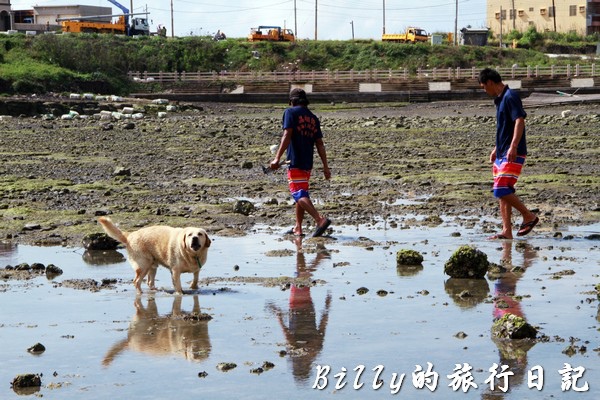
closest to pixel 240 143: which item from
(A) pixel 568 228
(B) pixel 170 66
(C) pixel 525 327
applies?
(A) pixel 568 228

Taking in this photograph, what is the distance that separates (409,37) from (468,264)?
85.9 meters

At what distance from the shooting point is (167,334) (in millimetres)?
7664

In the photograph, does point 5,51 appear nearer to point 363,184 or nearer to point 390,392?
point 363,184

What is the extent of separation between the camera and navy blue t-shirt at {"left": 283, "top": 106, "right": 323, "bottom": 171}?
12273 millimetres

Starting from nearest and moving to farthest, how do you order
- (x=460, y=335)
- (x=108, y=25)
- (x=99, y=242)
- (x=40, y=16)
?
(x=460, y=335) < (x=99, y=242) < (x=108, y=25) < (x=40, y=16)

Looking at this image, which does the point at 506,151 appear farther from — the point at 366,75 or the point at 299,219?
the point at 366,75

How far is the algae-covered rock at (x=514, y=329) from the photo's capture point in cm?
713

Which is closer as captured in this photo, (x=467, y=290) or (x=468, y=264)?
(x=467, y=290)

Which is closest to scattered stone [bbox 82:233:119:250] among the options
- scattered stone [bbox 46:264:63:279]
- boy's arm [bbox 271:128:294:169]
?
scattered stone [bbox 46:264:63:279]

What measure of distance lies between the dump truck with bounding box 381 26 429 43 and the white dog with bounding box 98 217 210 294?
85.7m

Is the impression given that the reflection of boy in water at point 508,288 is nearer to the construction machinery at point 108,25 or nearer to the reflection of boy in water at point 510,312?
the reflection of boy in water at point 510,312

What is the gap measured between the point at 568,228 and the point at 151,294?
17.6 ft

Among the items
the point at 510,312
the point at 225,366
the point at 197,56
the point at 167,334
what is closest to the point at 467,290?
the point at 510,312

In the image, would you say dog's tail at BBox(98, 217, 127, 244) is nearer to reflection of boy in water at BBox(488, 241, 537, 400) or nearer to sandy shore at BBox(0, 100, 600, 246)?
sandy shore at BBox(0, 100, 600, 246)
